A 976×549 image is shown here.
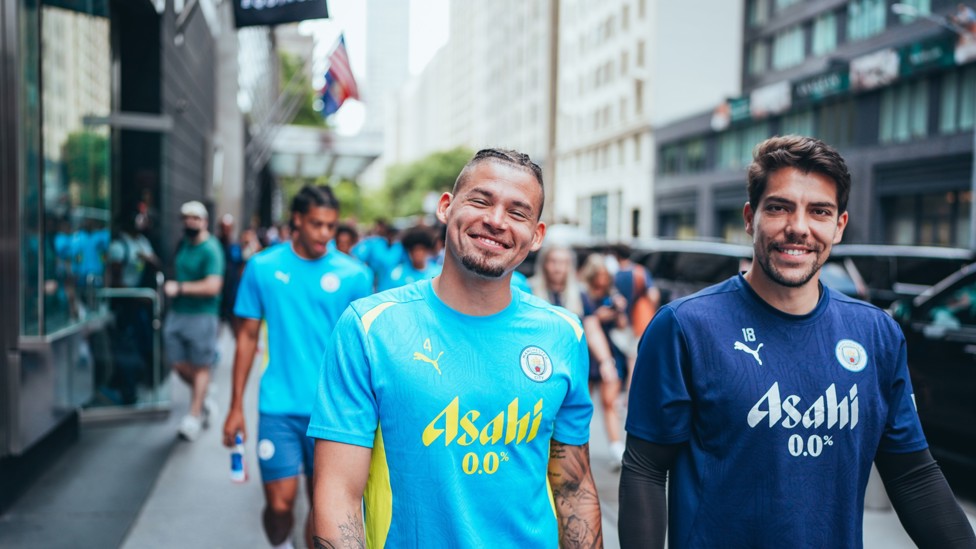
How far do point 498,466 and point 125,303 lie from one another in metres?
7.17

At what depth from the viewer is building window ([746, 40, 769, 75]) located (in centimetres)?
4428

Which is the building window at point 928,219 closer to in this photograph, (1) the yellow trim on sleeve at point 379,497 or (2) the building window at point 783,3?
(2) the building window at point 783,3

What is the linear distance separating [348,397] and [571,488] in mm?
712

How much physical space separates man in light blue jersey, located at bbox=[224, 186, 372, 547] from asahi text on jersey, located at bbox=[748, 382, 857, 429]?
2.52m

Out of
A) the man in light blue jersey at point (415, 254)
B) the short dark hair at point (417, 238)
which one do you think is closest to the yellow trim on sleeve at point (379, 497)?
the man in light blue jersey at point (415, 254)

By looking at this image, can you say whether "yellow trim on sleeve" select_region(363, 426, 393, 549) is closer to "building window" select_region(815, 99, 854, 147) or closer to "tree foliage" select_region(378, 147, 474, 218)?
"building window" select_region(815, 99, 854, 147)

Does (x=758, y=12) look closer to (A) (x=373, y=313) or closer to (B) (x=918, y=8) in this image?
(B) (x=918, y=8)

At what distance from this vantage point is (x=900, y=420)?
2424 millimetres

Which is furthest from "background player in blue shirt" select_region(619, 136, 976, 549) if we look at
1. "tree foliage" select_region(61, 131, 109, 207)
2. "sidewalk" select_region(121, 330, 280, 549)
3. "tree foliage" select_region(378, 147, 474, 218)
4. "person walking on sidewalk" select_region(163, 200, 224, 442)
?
"tree foliage" select_region(378, 147, 474, 218)

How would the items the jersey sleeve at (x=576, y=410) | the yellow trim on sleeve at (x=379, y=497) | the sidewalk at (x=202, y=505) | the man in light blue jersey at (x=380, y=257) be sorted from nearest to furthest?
1. the yellow trim on sleeve at (x=379, y=497)
2. the jersey sleeve at (x=576, y=410)
3. the sidewalk at (x=202, y=505)
4. the man in light blue jersey at (x=380, y=257)

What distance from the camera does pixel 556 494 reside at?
250 centimetres

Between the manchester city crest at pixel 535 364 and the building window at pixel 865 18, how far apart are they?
3547 cm

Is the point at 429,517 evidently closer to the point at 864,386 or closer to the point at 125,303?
the point at 864,386

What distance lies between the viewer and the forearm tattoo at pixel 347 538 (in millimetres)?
2112
